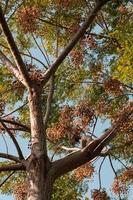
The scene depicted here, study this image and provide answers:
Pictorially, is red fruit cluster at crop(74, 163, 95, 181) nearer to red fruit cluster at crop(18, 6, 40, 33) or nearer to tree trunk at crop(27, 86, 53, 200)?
tree trunk at crop(27, 86, 53, 200)

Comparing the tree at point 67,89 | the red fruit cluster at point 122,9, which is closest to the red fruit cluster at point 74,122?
the tree at point 67,89

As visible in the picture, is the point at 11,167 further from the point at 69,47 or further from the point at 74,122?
the point at 69,47

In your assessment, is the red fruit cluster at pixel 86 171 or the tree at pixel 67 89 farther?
the red fruit cluster at pixel 86 171

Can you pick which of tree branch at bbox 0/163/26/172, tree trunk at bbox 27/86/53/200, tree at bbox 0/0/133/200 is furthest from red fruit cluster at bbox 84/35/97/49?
tree branch at bbox 0/163/26/172

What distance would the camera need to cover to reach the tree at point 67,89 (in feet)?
32.9

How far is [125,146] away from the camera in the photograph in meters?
12.6

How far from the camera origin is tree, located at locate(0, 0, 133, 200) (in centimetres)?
1004

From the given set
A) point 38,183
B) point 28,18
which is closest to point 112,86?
point 28,18

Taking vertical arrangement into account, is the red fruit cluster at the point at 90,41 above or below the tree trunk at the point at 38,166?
above

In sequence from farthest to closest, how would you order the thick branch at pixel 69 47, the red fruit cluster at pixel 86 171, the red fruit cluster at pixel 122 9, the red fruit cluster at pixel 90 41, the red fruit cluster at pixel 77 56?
the red fruit cluster at pixel 122 9 → the red fruit cluster at pixel 90 41 → the red fruit cluster at pixel 77 56 → the red fruit cluster at pixel 86 171 → the thick branch at pixel 69 47

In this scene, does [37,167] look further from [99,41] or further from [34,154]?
[99,41]

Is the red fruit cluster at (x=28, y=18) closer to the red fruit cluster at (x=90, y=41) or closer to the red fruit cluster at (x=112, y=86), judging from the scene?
the red fruit cluster at (x=90, y=41)

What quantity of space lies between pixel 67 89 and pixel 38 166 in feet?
21.5

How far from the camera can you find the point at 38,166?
970cm
